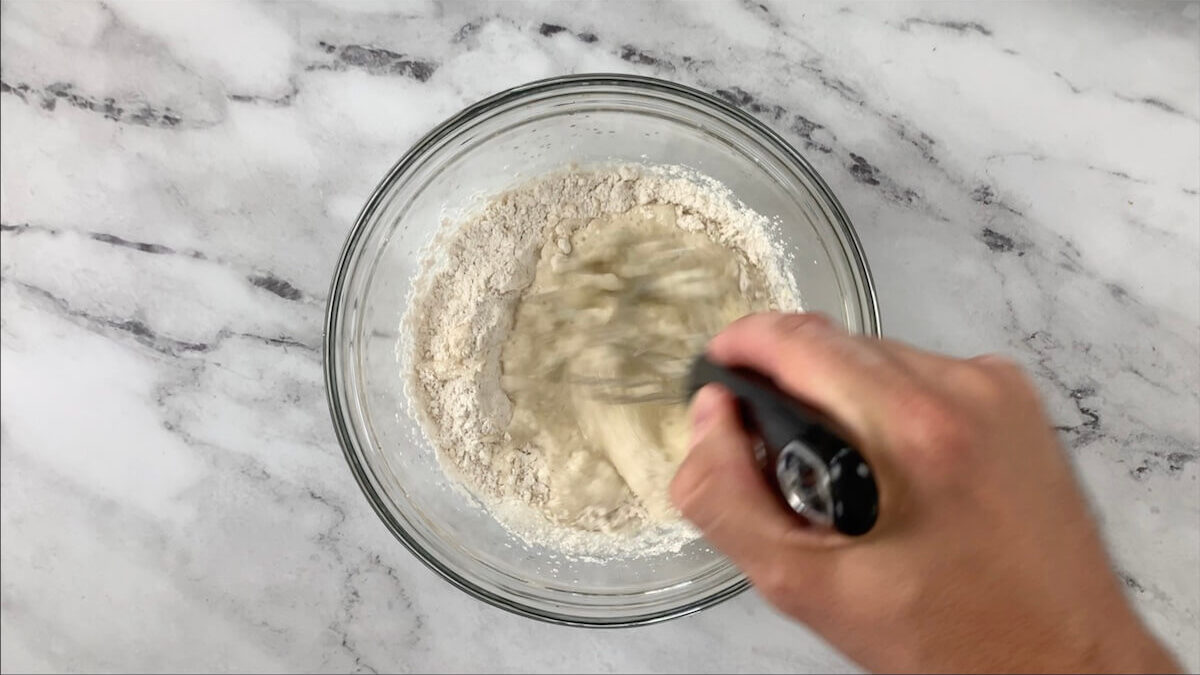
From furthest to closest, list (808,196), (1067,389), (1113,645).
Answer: (1067,389) < (808,196) < (1113,645)

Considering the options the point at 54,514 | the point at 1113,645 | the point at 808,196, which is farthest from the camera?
the point at 54,514

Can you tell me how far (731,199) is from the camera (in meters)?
1.08

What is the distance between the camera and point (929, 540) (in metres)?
0.65

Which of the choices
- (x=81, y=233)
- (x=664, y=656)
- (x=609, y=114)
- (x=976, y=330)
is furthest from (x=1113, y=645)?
(x=81, y=233)

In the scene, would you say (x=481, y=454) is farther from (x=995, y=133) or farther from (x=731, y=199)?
(x=995, y=133)

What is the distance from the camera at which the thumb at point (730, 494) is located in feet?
2.18

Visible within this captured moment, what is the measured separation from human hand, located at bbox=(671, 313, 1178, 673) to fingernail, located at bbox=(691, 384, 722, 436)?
2cm

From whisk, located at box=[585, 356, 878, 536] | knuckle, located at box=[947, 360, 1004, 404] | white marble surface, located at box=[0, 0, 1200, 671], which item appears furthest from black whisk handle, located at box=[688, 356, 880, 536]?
white marble surface, located at box=[0, 0, 1200, 671]

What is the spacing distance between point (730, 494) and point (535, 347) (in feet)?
1.52

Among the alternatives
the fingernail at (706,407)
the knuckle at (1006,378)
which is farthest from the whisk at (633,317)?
the knuckle at (1006,378)

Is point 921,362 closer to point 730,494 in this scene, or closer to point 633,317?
point 730,494

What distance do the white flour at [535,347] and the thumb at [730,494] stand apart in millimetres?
357

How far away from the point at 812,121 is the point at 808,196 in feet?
0.49

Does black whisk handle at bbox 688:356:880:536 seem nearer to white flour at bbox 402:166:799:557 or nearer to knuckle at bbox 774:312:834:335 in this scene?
knuckle at bbox 774:312:834:335
